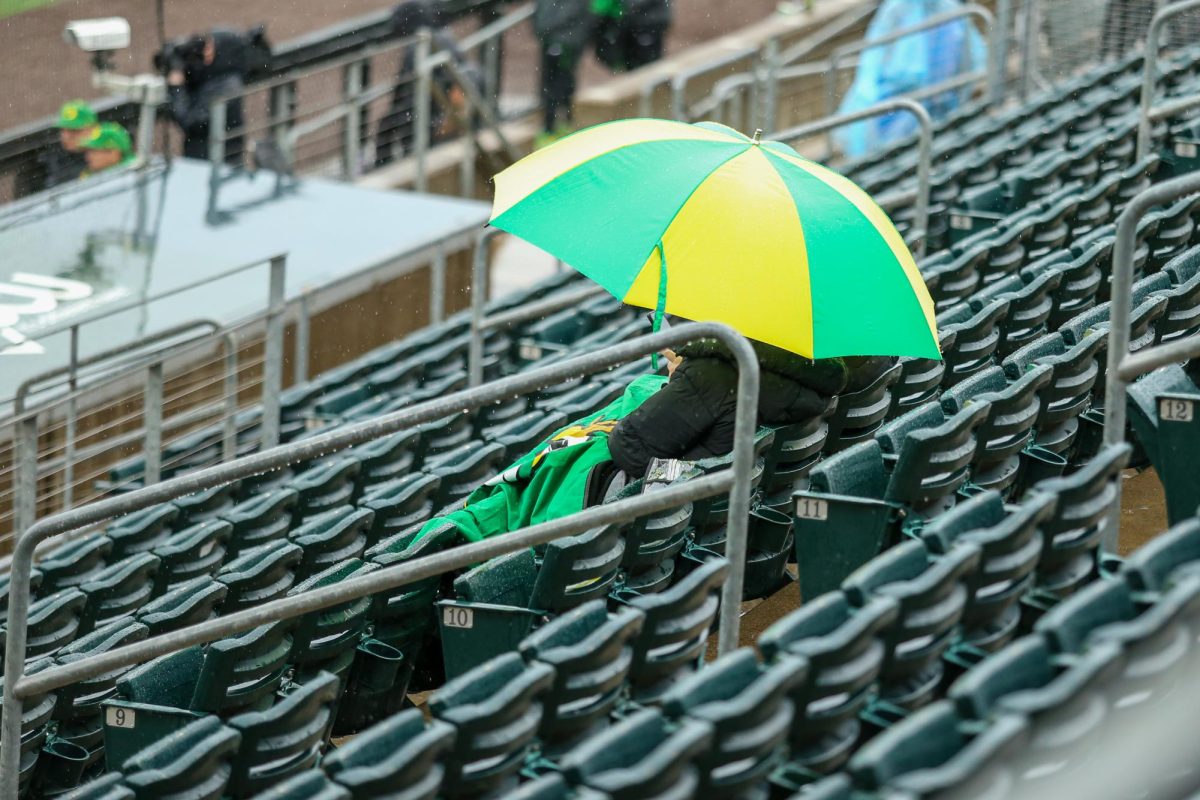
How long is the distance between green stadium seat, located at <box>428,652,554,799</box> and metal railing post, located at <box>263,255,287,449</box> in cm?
337

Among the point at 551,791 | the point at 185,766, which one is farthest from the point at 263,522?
the point at 551,791

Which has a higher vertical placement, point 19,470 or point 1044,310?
point 1044,310

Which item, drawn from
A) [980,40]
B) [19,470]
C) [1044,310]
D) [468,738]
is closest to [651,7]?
[980,40]

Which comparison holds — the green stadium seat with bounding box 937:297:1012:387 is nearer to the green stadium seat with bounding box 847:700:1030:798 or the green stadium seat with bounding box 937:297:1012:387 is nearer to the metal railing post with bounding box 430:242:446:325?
the green stadium seat with bounding box 847:700:1030:798

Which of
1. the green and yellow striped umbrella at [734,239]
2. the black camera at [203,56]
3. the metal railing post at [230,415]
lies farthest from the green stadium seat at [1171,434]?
the black camera at [203,56]

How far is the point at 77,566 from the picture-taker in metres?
5.03

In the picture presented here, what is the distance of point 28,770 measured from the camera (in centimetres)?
371

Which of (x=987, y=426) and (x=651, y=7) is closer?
(x=987, y=426)

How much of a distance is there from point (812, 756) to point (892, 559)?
1.27 feet

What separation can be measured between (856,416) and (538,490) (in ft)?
2.66

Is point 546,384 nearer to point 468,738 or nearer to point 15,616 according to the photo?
point 468,738

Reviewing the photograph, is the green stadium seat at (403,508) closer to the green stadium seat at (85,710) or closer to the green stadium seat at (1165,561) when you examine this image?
the green stadium seat at (85,710)

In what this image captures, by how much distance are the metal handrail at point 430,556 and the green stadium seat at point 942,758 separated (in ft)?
2.42

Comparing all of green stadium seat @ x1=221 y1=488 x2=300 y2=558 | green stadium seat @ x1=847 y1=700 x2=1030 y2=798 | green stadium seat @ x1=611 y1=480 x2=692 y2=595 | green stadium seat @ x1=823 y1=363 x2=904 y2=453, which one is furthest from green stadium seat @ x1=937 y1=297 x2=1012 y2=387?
green stadium seat @ x1=847 y1=700 x2=1030 y2=798
